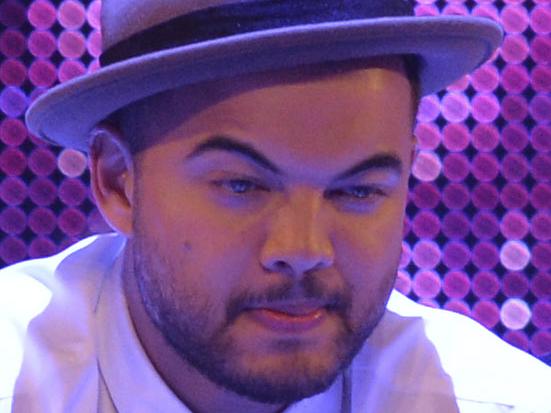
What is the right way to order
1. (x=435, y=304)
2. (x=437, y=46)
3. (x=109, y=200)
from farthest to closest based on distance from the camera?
(x=435, y=304), (x=109, y=200), (x=437, y=46)

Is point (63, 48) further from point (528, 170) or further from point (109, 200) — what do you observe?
point (528, 170)

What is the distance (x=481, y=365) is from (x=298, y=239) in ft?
1.28

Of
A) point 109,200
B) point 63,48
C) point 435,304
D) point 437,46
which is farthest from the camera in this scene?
point 435,304

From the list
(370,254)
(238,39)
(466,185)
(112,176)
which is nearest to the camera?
(238,39)

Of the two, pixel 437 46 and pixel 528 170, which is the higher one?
pixel 437 46

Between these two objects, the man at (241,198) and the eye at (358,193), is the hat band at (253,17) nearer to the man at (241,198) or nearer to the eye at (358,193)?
the man at (241,198)

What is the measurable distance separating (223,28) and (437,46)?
0.24 metres

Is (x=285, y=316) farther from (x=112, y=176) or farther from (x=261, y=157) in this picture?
(x=112, y=176)

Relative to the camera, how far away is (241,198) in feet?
3.39

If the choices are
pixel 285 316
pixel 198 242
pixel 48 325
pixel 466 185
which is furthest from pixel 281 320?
pixel 466 185

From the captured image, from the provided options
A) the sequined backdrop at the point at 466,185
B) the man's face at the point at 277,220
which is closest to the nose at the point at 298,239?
the man's face at the point at 277,220

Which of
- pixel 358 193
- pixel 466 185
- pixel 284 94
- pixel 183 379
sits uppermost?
pixel 284 94

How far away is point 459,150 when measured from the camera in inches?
65.0

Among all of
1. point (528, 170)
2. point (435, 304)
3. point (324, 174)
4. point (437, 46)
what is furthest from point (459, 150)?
point (324, 174)
